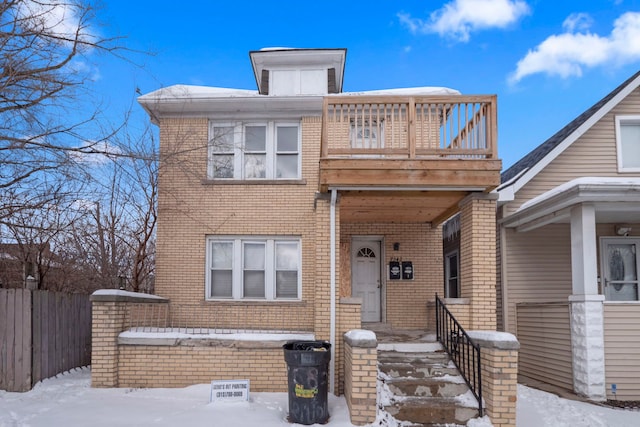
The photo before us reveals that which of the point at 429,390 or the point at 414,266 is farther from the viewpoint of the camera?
the point at 414,266

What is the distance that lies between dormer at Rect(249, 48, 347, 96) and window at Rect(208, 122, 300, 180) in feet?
7.01

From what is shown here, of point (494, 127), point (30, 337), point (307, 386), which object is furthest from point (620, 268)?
point (30, 337)

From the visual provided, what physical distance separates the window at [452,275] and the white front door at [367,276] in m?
3.89

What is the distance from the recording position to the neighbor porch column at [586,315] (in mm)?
8789

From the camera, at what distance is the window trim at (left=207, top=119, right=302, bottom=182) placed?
474 inches

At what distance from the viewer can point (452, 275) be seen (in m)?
15.8

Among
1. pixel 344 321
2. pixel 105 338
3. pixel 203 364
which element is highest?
pixel 344 321

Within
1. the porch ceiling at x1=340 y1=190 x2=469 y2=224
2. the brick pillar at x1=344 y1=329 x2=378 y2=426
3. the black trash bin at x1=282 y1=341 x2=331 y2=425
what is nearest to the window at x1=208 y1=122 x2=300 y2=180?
the porch ceiling at x1=340 y1=190 x2=469 y2=224

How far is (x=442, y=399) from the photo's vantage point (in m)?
7.33

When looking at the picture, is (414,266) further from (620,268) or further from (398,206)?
(620,268)

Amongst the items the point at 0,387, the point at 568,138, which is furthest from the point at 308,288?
the point at 568,138

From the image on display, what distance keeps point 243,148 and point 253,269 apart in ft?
9.26

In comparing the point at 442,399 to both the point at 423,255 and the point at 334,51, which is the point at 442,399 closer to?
the point at 423,255

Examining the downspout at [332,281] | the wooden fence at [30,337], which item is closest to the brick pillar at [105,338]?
the wooden fence at [30,337]
